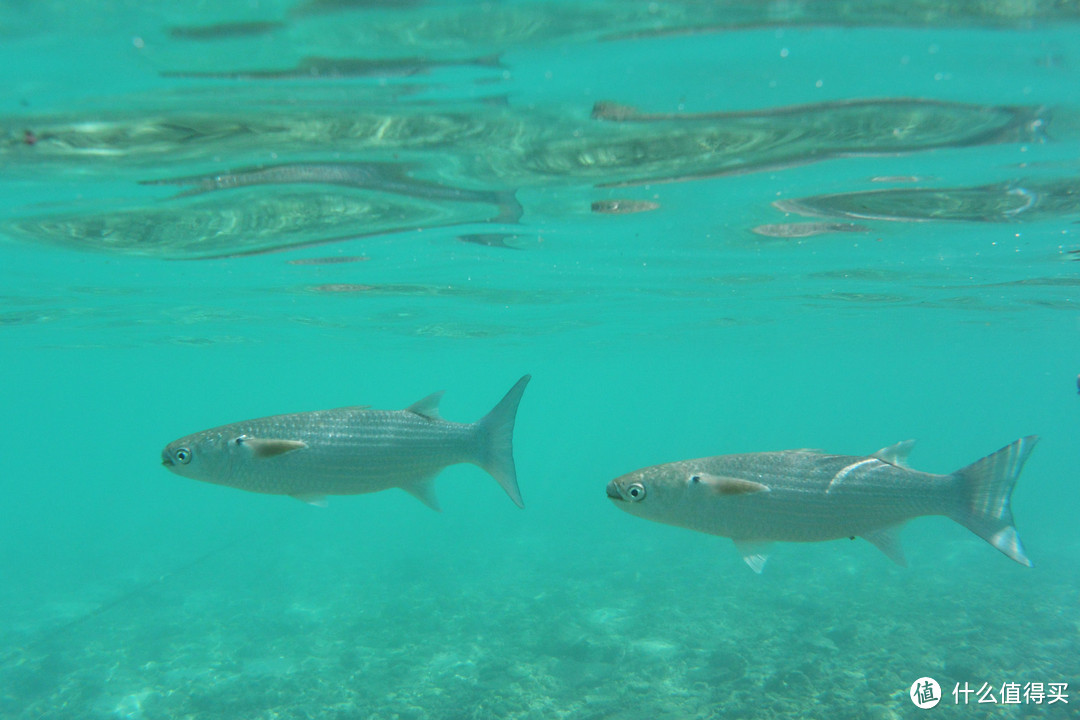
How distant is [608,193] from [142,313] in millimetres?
21335

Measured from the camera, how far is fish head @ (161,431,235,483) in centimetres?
517

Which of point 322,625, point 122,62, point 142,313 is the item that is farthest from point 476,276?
point 142,313

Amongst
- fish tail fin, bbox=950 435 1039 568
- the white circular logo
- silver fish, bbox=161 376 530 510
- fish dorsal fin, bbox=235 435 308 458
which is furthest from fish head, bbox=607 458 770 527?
the white circular logo

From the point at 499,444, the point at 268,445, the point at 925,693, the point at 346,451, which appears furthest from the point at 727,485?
the point at 925,693

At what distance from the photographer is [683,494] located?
183 inches

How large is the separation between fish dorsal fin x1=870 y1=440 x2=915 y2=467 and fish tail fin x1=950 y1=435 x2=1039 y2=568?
48 centimetres

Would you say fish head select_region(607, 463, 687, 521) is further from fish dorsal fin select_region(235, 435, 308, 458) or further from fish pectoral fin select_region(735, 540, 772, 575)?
fish dorsal fin select_region(235, 435, 308, 458)

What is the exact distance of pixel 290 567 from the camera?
2480 centimetres

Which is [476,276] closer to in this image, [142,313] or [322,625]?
[322,625]

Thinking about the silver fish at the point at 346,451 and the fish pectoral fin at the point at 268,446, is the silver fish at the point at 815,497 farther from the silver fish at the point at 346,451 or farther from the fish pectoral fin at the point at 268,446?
the fish pectoral fin at the point at 268,446

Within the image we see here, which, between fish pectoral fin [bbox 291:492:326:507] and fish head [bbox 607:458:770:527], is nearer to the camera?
fish head [bbox 607:458:770:527]

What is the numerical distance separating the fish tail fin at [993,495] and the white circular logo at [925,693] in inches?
302

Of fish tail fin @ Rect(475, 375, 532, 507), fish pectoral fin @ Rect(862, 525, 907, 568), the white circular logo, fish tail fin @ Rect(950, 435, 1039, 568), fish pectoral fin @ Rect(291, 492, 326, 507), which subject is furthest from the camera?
the white circular logo

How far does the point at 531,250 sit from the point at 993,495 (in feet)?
43.5
